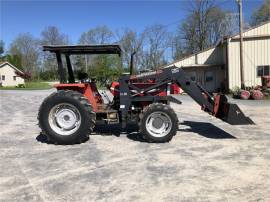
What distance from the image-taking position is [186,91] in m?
9.76

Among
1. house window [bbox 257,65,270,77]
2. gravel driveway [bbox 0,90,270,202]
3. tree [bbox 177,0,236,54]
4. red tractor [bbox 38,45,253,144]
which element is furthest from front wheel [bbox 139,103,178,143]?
tree [bbox 177,0,236,54]

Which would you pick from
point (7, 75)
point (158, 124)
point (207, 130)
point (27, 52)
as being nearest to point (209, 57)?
point (207, 130)

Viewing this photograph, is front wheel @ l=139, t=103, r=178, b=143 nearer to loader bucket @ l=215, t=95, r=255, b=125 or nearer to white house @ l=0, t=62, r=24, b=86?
loader bucket @ l=215, t=95, r=255, b=125

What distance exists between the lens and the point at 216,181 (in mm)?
6051

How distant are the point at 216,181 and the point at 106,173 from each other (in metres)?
1.83

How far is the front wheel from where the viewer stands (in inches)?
356

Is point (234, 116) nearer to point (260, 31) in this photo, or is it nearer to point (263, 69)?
point (263, 69)

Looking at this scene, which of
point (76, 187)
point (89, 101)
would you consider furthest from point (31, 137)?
point (76, 187)

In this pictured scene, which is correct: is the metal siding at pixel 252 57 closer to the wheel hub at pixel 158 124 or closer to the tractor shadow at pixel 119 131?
the tractor shadow at pixel 119 131

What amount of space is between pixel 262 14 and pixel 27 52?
5253 centimetres

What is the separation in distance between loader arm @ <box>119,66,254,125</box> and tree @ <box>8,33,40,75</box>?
79931mm

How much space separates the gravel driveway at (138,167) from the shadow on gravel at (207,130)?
0.09 feet

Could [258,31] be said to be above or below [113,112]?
above

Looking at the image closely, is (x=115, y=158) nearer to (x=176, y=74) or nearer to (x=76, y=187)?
(x=76, y=187)
